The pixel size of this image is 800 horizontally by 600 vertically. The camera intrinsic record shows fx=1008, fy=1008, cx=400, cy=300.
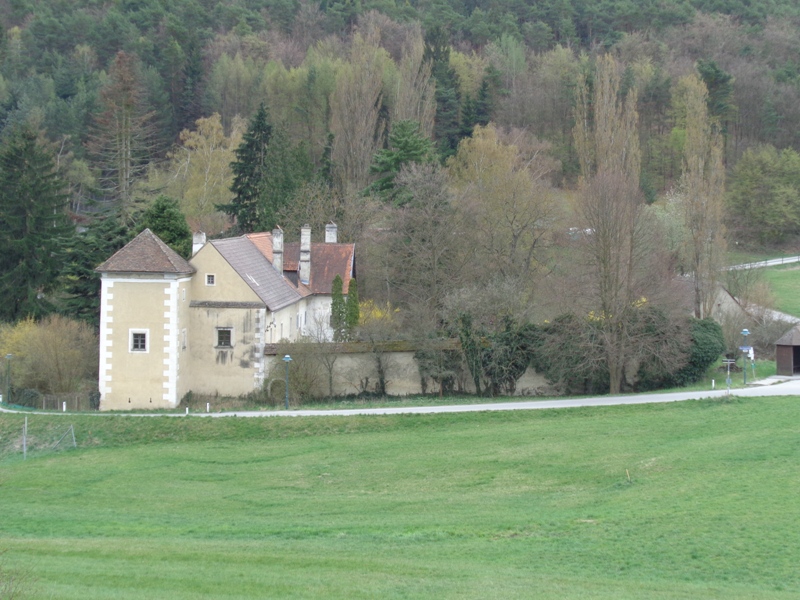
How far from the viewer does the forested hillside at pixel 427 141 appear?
46062 mm

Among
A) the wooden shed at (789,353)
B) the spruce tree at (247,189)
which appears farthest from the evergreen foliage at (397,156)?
the wooden shed at (789,353)

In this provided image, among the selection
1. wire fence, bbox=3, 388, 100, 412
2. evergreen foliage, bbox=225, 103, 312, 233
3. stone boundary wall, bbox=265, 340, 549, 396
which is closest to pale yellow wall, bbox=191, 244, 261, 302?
stone boundary wall, bbox=265, 340, 549, 396

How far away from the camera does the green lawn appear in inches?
2347

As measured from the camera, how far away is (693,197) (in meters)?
46.7

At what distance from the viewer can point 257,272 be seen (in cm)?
4222

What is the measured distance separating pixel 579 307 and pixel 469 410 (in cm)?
773

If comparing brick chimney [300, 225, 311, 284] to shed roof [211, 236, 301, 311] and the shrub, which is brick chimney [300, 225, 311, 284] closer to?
shed roof [211, 236, 301, 311]

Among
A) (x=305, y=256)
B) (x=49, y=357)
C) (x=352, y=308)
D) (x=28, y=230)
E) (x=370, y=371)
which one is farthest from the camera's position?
(x=28, y=230)

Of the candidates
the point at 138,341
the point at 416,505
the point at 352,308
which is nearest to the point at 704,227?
the point at 352,308

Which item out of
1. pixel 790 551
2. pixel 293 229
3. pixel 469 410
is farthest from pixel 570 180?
pixel 790 551

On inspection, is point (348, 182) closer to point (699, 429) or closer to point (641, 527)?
point (699, 429)

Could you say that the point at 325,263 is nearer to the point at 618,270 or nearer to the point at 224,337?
the point at 224,337

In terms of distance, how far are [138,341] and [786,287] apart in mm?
44953

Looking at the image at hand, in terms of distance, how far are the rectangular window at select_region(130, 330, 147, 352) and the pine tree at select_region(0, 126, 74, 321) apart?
11.2m
